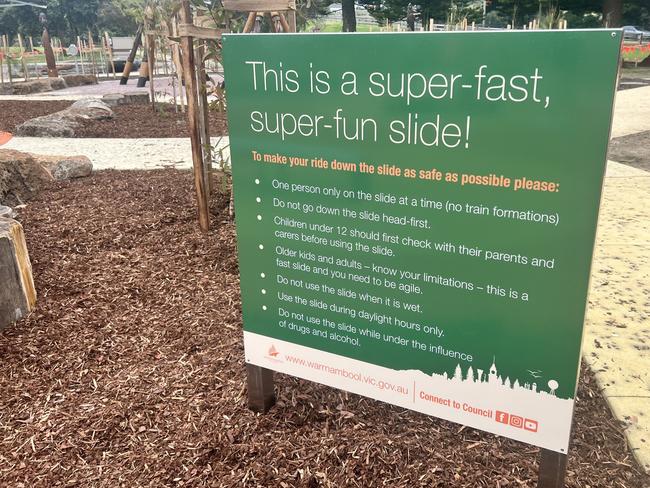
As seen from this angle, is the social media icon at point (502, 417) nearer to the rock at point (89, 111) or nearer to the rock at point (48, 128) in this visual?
the rock at point (48, 128)

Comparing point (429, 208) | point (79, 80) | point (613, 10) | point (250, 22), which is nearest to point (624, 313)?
point (429, 208)

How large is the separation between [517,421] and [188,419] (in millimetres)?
1473

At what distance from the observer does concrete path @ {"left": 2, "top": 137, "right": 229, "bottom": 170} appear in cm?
792

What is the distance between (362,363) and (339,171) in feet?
2.48

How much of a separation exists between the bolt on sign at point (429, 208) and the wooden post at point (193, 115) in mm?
2233

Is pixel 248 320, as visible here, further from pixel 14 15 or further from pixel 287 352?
pixel 14 15

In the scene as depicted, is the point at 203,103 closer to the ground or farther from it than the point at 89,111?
farther from it

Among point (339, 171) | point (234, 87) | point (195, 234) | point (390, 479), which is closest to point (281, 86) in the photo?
point (234, 87)

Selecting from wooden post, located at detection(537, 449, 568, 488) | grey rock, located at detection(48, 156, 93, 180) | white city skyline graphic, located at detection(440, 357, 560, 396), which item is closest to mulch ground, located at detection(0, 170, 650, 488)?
wooden post, located at detection(537, 449, 568, 488)

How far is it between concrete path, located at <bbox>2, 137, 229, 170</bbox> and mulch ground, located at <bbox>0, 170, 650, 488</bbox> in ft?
12.9

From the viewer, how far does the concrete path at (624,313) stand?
2.77m

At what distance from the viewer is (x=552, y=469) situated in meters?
2.10

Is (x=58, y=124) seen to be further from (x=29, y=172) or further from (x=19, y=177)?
(x=19, y=177)

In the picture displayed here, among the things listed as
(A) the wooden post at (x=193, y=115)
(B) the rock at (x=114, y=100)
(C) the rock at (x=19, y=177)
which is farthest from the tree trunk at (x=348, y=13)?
(A) the wooden post at (x=193, y=115)
